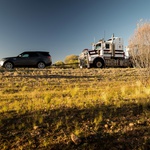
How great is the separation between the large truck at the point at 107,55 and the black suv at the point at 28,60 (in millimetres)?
A: 4269

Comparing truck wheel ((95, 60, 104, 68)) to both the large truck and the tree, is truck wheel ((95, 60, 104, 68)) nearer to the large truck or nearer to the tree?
the large truck

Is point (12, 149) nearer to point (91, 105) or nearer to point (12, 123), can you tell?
point (12, 123)

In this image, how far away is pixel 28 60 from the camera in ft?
68.4

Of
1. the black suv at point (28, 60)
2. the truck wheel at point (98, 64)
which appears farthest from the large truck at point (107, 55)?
the black suv at point (28, 60)

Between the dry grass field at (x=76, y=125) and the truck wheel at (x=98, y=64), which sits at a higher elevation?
the truck wheel at (x=98, y=64)

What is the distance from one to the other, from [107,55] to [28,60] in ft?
26.5

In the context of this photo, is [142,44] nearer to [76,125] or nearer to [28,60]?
[76,125]

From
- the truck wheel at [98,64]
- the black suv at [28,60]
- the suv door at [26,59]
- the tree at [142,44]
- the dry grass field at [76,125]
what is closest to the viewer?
the dry grass field at [76,125]

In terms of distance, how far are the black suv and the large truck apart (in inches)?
168

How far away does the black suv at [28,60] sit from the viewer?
2042 centimetres

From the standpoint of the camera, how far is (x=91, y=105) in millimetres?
7023

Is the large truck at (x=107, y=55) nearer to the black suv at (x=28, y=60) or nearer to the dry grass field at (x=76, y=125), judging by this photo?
the black suv at (x=28, y=60)

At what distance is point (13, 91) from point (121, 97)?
546 centimetres

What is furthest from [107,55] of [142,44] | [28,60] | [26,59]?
[142,44]
